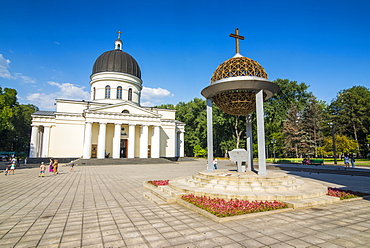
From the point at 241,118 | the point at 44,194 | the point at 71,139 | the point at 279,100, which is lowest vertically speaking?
the point at 44,194

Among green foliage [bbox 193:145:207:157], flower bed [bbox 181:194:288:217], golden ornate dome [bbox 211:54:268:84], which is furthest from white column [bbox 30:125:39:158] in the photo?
flower bed [bbox 181:194:288:217]

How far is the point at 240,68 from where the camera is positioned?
9.98m

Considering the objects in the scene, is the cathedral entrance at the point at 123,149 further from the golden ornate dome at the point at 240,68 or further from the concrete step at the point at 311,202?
the concrete step at the point at 311,202

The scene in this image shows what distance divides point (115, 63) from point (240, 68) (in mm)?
36879

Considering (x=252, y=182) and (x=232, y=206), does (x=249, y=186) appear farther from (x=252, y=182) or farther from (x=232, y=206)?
(x=232, y=206)

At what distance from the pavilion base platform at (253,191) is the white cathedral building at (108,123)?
28.3 m

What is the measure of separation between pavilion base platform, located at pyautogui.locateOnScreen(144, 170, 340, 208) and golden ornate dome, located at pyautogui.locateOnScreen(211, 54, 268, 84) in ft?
15.7

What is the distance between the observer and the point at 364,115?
40594 millimetres

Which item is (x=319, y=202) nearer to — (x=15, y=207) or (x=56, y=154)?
(x=15, y=207)

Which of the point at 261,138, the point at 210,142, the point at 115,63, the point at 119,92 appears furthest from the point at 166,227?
the point at 115,63

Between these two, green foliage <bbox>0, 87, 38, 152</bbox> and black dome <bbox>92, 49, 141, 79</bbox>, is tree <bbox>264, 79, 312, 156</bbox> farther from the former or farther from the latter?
green foliage <bbox>0, 87, 38, 152</bbox>

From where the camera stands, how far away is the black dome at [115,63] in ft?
136

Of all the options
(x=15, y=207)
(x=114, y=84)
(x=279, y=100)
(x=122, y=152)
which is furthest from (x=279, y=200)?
(x=279, y=100)

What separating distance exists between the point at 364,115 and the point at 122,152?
155 feet
